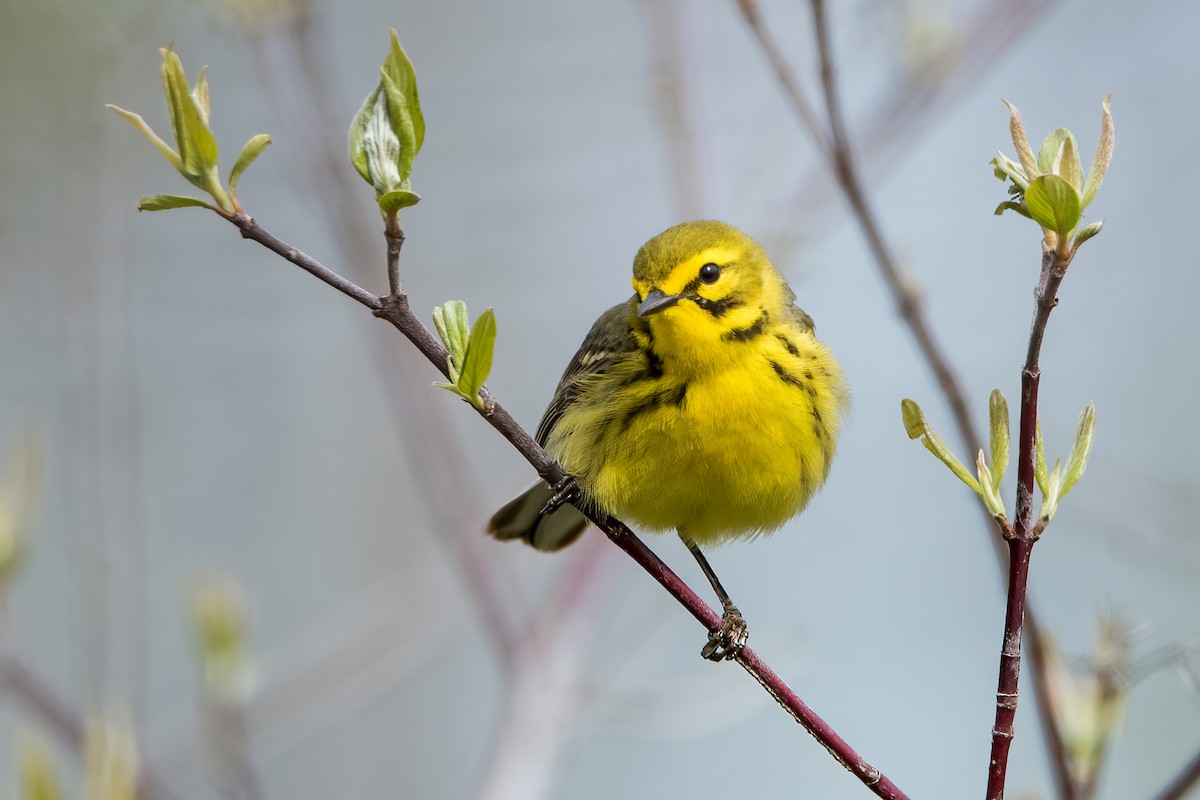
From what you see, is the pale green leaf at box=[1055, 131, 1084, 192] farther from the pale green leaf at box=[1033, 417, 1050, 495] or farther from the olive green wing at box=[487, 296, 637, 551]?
the olive green wing at box=[487, 296, 637, 551]

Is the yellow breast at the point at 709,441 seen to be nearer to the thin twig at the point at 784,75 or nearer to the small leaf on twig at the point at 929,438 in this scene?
the thin twig at the point at 784,75

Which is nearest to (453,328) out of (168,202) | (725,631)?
(168,202)

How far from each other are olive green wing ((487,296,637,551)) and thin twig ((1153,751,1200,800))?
1.84 metres

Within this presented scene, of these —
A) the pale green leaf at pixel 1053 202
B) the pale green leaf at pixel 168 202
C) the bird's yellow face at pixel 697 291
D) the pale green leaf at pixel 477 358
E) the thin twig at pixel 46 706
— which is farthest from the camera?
the bird's yellow face at pixel 697 291

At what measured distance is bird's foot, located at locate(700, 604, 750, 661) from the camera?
302 cm

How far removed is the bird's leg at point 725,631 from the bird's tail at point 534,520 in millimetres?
378

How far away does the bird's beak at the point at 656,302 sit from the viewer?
3.06m

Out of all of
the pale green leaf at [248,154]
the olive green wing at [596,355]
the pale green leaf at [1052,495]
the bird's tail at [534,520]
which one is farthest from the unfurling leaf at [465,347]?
the bird's tail at [534,520]

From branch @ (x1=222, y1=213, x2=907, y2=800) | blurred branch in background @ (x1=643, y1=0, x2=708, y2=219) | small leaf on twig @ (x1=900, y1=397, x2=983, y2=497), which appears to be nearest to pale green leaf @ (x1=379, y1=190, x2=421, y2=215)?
branch @ (x1=222, y1=213, x2=907, y2=800)

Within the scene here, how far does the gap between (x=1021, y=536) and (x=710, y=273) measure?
69.9 inches

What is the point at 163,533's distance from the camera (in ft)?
27.8

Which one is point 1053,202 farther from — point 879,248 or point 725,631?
point 725,631

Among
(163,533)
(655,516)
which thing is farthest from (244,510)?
(655,516)

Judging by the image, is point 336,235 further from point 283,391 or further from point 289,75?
point 283,391
